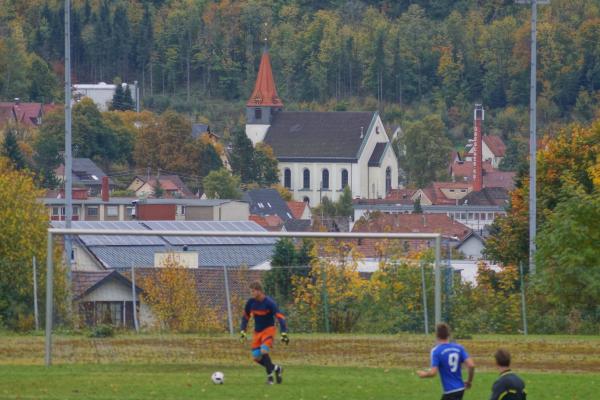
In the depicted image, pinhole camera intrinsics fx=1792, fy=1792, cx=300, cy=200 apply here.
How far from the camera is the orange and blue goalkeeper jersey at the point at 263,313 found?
73.4 feet

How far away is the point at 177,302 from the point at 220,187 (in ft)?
365

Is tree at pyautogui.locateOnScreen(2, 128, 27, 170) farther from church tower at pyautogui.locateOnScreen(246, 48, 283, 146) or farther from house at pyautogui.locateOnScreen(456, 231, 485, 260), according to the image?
church tower at pyautogui.locateOnScreen(246, 48, 283, 146)

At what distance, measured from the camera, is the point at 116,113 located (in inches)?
6476

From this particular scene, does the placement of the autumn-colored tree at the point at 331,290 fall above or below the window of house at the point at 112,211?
below

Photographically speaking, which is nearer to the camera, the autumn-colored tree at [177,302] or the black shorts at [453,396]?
the black shorts at [453,396]

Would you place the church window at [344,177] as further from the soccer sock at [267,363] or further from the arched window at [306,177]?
the soccer sock at [267,363]

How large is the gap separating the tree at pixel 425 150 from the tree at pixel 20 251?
11114cm

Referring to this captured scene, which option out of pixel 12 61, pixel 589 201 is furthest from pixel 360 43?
pixel 589 201

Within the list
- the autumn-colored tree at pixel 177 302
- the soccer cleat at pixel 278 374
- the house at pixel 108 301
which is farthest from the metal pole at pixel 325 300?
the soccer cleat at pixel 278 374

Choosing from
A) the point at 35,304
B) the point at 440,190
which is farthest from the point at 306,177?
the point at 35,304

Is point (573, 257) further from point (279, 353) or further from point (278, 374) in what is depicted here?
point (278, 374)

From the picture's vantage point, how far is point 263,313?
22.4 m

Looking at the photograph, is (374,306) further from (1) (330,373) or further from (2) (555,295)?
(2) (555,295)

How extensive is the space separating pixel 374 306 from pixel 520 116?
536ft
